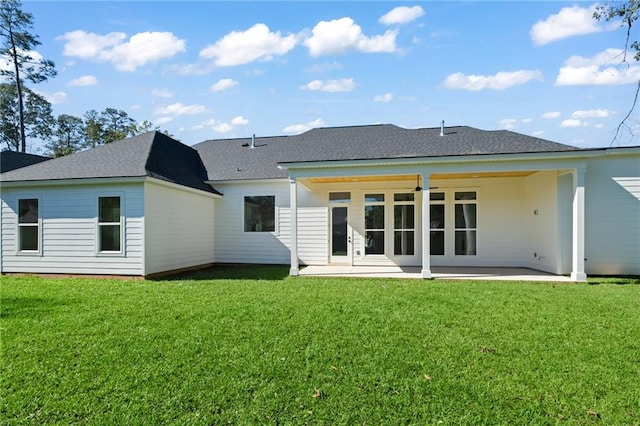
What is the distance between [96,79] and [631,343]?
58.4ft

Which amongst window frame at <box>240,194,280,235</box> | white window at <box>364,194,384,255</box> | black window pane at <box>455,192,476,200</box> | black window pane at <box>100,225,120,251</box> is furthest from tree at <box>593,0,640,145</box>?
black window pane at <box>100,225,120,251</box>

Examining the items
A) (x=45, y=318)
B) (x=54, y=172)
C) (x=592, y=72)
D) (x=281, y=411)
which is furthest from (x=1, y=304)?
(x=592, y=72)

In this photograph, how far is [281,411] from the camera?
2.96 meters

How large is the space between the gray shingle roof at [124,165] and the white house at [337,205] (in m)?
0.07

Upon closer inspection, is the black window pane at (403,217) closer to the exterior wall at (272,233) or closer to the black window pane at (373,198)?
the black window pane at (373,198)

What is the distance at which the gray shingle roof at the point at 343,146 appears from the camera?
10891 mm

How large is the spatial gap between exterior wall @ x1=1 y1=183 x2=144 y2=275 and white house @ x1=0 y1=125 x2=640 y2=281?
0.04 meters

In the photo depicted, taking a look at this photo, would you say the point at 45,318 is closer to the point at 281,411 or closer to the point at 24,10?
the point at 281,411

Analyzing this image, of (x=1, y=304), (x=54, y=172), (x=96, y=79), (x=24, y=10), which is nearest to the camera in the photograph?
(x=1, y=304)

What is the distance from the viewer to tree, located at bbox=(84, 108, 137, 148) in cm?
3916

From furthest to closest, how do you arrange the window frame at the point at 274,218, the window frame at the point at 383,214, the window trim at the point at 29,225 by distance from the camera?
the window frame at the point at 274,218
the window frame at the point at 383,214
the window trim at the point at 29,225

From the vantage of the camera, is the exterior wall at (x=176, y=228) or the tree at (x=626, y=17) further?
the exterior wall at (x=176, y=228)

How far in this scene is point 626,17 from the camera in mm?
8422

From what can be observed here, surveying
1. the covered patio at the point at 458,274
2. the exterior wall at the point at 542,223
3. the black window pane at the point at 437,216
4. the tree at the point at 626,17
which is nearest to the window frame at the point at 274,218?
the covered patio at the point at 458,274
